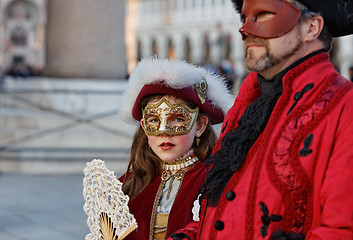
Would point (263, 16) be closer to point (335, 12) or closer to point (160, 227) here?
point (335, 12)

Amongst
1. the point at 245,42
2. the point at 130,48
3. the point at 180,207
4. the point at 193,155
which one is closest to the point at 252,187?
the point at 245,42

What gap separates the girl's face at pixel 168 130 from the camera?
3295 mm

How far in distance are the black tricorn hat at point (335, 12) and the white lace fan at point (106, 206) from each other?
3.99ft

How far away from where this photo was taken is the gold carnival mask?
10.8 feet

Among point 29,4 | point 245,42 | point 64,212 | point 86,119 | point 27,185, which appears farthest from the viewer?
point 29,4

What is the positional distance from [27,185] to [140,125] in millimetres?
5181

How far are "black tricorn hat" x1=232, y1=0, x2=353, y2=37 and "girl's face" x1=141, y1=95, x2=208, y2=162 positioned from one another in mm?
1259

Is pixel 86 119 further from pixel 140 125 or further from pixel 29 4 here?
pixel 29 4

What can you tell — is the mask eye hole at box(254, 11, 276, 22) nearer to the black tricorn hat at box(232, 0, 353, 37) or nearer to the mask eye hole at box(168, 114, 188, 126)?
the black tricorn hat at box(232, 0, 353, 37)

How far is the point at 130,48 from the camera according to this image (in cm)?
6962

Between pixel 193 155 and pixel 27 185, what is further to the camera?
pixel 27 185

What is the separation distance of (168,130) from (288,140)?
1.29m

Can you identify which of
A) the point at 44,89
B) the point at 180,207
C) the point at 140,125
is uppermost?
the point at 140,125

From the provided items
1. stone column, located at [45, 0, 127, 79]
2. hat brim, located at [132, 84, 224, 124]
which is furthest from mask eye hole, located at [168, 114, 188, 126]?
stone column, located at [45, 0, 127, 79]
